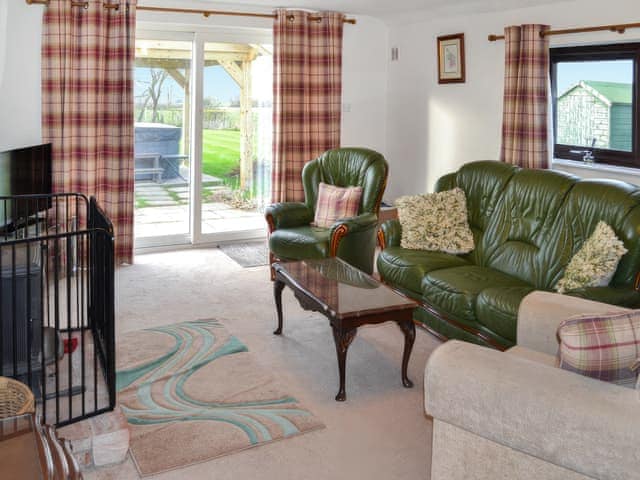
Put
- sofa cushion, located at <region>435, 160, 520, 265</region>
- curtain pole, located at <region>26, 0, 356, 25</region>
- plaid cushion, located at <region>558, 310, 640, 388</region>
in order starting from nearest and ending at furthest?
plaid cushion, located at <region>558, 310, 640, 388</region>, sofa cushion, located at <region>435, 160, 520, 265</region>, curtain pole, located at <region>26, 0, 356, 25</region>

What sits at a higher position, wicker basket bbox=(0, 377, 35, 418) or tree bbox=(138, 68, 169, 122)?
tree bbox=(138, 68, 169, 122)

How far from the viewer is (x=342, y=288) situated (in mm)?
3832

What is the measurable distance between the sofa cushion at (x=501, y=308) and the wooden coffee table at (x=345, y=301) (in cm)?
43

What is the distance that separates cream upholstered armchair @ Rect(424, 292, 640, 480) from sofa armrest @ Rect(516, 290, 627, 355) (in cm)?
73

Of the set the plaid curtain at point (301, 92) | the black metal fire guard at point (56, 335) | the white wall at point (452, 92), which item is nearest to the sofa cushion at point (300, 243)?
the plaid curtain at point (301, 92)

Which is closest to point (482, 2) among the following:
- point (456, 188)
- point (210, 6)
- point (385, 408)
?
point (456, 188)

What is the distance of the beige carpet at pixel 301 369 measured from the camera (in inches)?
114

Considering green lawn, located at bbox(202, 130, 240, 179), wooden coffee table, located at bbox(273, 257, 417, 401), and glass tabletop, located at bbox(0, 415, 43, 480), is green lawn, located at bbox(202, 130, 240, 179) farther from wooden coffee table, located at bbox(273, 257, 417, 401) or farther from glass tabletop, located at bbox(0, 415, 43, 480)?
glass tabletop, located at bbox(0, 415, 43, 480)

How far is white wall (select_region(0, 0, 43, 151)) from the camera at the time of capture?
538cm

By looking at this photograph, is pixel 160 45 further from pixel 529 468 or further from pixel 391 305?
pixel 529 468

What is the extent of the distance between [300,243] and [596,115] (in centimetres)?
246

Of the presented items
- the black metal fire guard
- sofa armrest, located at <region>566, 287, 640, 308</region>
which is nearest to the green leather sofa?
sofa armrest, located at <region>566, 287, 640, 308</region>

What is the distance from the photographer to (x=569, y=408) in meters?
2.07

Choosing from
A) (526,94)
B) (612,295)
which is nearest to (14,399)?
(612,295)
